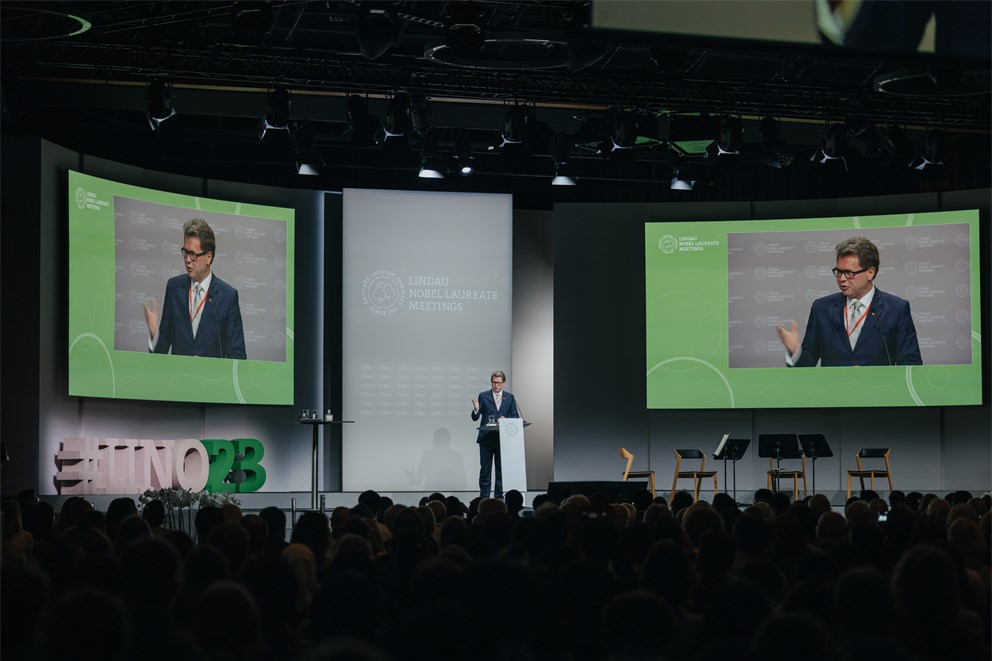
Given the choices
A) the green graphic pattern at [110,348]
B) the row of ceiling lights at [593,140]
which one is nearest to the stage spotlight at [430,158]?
the row of ceiling lights at [593,140]

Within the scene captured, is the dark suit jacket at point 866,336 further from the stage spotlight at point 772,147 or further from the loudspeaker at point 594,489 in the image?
the loudspeaker at point 594,489

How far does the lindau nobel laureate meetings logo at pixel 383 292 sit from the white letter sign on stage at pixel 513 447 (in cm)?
299

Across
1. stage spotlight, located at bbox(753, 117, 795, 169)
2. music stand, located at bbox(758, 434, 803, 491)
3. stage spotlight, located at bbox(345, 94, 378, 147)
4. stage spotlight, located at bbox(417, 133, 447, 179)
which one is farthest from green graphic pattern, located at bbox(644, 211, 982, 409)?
stage spotlight, located at bbox(345, 94, 378, 147)

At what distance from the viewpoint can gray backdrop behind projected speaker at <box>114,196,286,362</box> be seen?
12.5 meters

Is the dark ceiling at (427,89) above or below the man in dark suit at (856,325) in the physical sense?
above

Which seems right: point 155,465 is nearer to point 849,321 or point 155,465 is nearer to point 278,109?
point 278,109

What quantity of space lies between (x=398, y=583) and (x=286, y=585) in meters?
0.82

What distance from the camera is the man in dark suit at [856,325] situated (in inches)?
568

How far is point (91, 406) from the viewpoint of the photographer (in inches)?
481

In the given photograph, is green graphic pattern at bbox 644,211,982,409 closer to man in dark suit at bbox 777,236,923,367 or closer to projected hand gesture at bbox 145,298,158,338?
man in dark suit at bbox 777,236,923,367

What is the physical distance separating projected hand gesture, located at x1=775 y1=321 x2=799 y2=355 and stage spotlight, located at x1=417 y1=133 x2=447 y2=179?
508 cm

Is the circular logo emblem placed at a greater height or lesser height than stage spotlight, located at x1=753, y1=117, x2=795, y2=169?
lesser

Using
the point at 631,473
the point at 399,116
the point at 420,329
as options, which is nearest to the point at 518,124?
the point at 399,116

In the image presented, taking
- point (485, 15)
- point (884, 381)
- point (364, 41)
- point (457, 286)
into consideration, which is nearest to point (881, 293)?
point (884, 381)
